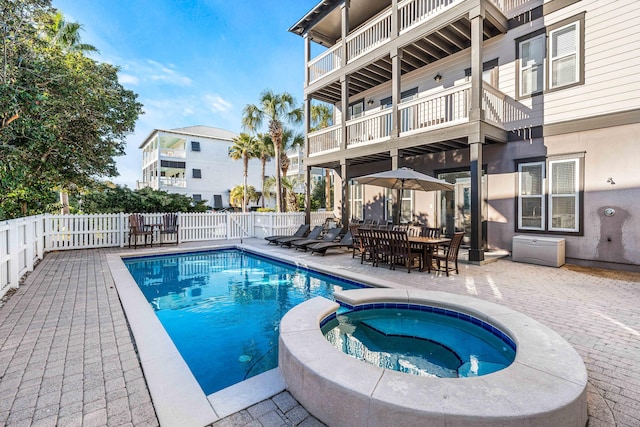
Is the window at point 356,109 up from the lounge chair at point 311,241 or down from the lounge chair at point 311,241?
up

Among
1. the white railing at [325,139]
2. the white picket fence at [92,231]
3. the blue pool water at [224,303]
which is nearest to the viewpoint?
the blue pool water at [224,303]

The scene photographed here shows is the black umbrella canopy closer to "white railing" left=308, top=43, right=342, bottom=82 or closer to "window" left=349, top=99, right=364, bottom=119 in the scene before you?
"white railing" left=308, top=43, right=342, bottom=82

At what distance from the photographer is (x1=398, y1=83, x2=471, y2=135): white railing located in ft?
27.6

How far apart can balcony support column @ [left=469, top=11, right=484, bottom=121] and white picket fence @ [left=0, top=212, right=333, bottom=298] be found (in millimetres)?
8978

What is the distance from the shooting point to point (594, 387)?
264 cm

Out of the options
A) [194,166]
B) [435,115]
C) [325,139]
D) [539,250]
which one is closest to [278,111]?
[325,139]

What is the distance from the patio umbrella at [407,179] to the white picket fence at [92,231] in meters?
6.79

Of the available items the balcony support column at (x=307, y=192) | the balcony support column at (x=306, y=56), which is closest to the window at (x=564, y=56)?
the balcony support column at (x=306, y=56)

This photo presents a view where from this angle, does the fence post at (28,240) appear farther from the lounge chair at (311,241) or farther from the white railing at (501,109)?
the white railing at (501,109)

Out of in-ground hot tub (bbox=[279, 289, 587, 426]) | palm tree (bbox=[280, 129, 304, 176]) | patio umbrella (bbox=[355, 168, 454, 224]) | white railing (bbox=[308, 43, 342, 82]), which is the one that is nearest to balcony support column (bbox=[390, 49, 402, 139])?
patio umbrella (bbox=[355, 168, 454, 224])

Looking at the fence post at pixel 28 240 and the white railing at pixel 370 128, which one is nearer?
the fence post at pixel 28 240

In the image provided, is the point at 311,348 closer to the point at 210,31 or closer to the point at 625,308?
the point at 625,308

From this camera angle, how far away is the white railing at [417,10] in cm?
888

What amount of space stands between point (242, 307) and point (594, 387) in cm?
481
